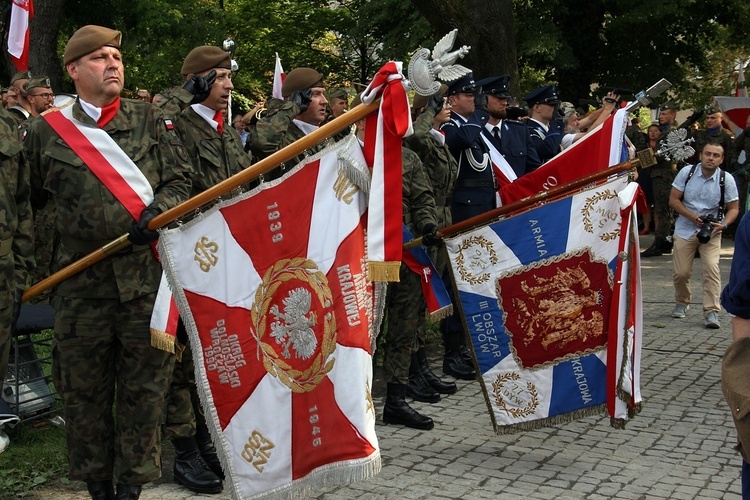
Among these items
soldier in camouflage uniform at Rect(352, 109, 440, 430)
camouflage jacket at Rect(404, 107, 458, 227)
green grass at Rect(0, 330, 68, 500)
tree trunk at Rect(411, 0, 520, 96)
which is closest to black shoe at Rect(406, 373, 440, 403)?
soldier in camouflage uniform at Rect(352, 109, 440, 430)

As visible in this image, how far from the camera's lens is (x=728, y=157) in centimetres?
1741

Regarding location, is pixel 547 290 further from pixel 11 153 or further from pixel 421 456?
pixel 11 153

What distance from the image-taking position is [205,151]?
5824 mm

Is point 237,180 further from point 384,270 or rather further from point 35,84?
point 35,84

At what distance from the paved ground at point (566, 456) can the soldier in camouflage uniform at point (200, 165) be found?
8.4 inches

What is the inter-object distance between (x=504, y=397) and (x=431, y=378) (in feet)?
5.24

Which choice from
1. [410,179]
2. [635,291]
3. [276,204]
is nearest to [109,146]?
[276,204]

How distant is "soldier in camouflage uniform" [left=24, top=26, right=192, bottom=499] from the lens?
4598 mm

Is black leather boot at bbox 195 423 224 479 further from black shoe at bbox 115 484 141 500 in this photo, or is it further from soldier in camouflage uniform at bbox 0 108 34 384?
soldier in camouflage uniform at bbox 0 108 34 384

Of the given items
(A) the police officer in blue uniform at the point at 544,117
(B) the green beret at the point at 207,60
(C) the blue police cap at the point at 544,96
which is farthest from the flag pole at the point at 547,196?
(C) the blue police cap at the point at 544,96

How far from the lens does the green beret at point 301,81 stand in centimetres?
691

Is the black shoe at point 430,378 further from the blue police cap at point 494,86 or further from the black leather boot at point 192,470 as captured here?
the blue police cap at point 494,86

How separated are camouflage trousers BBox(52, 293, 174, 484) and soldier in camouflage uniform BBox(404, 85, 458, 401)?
277 centimetres

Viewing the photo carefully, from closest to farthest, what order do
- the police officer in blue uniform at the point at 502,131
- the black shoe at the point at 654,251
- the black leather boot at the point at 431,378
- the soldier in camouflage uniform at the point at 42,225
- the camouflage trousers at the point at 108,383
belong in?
1. the camouflage trousers at the point at 108,383
2. the soldier in camouflage uniform at the point at 42,225
3. the black leather boot at the point at 431,378
4. the police officer in blue uniform at the point at 502,131
5. the black shoe at the point at 654,251
